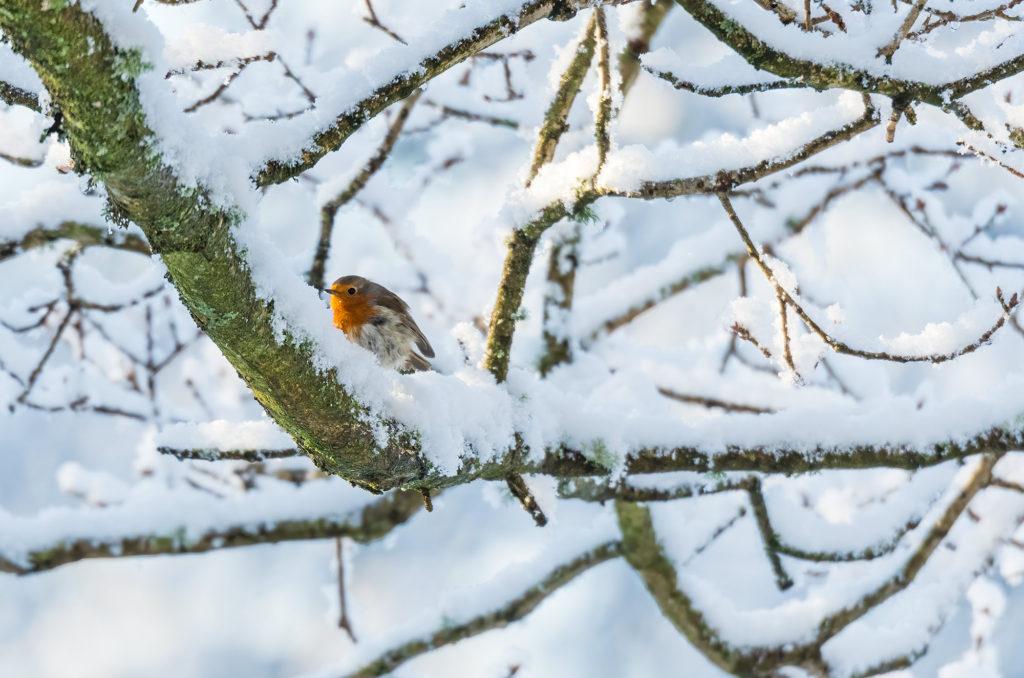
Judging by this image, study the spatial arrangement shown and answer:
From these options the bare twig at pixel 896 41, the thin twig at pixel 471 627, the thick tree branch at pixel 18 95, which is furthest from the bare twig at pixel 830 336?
the thin twig at pixel 471 627

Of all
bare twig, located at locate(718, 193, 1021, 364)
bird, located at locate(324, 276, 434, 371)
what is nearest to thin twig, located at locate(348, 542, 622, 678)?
bird, located at locate(324, 276, 434, 371)

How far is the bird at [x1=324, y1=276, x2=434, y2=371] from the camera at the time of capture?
350cm

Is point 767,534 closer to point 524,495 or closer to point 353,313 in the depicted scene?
point 524,495

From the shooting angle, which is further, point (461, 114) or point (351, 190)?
point (461, 114)

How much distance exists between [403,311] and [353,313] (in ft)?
0.77

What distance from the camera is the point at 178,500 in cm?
315

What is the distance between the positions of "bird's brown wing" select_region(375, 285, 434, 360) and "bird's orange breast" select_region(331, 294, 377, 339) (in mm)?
62

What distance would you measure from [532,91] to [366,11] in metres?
1.25

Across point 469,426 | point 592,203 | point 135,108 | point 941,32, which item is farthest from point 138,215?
point 941,32

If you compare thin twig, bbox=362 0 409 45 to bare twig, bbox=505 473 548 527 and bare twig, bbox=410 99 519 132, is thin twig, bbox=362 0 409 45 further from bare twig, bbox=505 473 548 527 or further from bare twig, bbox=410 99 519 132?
bare twig, bbox=505 473 548 527

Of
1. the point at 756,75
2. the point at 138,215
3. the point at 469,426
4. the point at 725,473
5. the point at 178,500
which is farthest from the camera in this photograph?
the point at 178,500

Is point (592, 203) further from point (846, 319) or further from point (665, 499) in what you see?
point (665, 499)

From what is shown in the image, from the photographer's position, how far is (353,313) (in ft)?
12.0

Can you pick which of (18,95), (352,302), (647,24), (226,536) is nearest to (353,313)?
(352,302)
